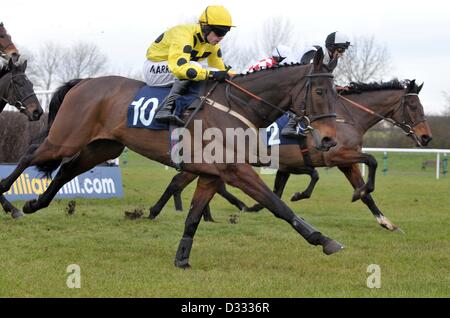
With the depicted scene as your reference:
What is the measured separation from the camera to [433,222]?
33.6 feet

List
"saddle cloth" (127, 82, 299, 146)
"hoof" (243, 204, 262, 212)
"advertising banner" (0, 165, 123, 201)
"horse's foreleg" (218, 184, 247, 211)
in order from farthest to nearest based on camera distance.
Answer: "advertising banner" (0, 165, 123, 201), "hoof" (243, 204, 262, 212), "horse's foreleg" (218, 184, 247, 211), "saddle cloth" (127, 82, 299, 146)

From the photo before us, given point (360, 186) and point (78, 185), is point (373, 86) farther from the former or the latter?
point (78, 185)

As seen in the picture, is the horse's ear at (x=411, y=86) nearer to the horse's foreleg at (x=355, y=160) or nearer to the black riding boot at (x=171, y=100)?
the horse's foreleg at (x=355, y=160)

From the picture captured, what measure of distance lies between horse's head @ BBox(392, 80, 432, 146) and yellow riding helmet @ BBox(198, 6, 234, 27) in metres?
3.75

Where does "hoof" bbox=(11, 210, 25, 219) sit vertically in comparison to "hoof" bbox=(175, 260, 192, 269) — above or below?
below

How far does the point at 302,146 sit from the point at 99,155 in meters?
2.75

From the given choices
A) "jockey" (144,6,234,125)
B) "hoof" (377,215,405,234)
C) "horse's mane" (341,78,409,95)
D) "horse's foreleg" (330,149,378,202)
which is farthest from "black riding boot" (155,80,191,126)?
"hoof" (377,215,405,234)

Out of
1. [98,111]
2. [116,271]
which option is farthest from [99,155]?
[116,271]

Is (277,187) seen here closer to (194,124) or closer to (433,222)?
(433,222)

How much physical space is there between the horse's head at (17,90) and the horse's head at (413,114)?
461cm

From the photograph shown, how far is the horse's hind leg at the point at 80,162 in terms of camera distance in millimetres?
7387

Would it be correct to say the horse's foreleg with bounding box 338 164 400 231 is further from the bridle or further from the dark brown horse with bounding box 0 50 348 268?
the bridle

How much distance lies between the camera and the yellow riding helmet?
6344mm
